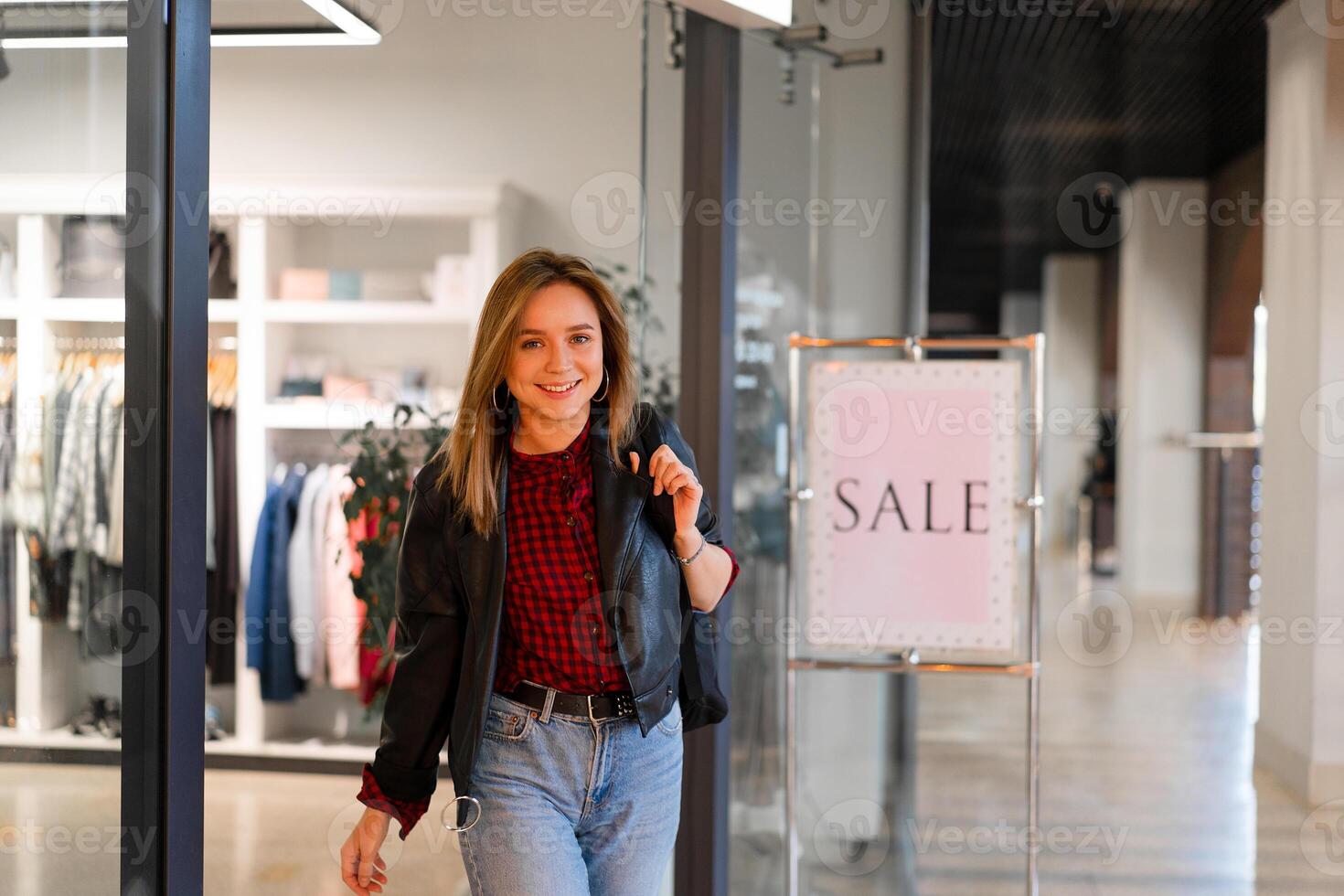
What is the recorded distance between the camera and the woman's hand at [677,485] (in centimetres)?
176

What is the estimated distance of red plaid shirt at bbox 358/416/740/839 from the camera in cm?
171

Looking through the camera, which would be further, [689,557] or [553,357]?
[689,557]

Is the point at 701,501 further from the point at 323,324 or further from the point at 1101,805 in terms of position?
the point at 1101,805

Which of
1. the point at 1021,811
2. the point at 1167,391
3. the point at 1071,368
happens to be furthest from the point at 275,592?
the point at 1071,368

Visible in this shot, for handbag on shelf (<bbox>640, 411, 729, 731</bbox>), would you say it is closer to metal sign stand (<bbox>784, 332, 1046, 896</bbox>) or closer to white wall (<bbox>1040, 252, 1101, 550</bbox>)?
metal sign stand (<bbox>784, 332, 1046, 896</bbox>)

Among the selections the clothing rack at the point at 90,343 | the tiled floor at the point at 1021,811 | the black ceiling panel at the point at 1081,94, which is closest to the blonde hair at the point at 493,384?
the clothing rack at the point at 90,343

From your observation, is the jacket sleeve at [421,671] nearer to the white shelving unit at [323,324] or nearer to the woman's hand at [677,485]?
the woman's hand at [677,485]

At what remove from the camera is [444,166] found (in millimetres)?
2459

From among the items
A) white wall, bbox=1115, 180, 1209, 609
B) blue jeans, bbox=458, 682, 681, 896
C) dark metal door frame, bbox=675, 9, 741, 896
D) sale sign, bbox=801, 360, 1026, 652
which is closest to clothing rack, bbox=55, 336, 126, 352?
blue jeans, bbox=458, 682, 681, 896

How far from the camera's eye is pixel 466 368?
258 centimetres

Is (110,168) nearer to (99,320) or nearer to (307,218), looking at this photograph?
(99,320)

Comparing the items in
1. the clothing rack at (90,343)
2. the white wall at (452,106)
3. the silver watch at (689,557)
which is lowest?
the silver watch at (689,557)

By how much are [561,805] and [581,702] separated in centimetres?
14

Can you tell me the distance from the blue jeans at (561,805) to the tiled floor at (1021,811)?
49 cm
